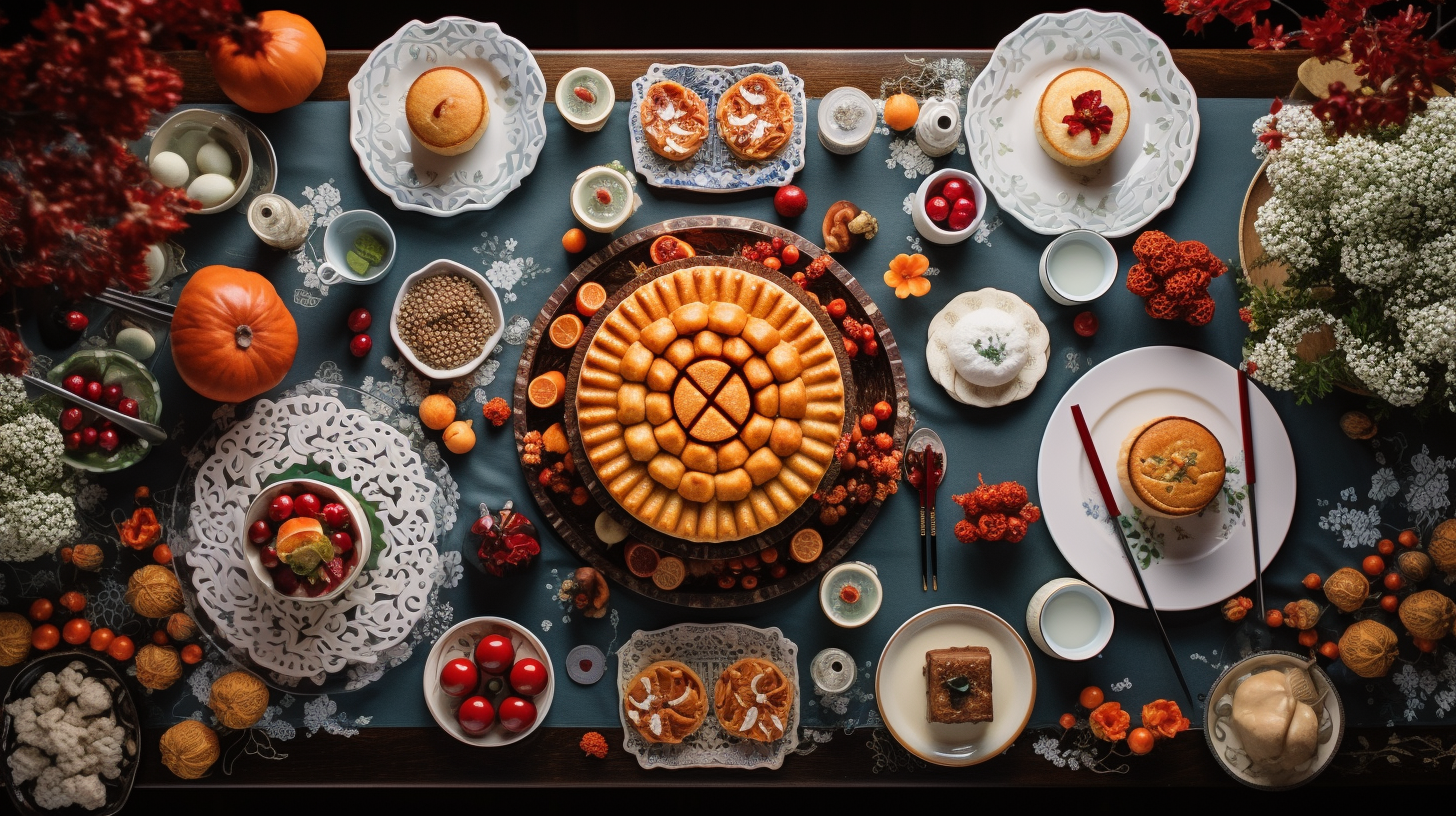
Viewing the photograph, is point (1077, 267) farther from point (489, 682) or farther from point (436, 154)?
point (489, 682)

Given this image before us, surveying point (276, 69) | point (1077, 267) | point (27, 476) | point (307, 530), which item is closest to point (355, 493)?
point (307, 530)

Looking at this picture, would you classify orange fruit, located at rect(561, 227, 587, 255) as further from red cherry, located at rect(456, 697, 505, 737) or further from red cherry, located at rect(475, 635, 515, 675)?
red cherry, located at rect(456, 697, 505, 737)

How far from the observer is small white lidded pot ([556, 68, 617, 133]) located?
4.45 metres

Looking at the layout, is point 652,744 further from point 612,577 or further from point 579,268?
point 579,268

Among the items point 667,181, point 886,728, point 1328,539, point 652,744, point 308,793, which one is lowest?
point 308,793

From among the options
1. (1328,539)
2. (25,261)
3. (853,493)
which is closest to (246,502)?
(25,261)

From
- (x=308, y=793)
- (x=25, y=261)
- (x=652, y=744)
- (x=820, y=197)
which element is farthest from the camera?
(x=308, y=793)

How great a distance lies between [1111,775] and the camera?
428 cm

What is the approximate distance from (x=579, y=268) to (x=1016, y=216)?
2.27 meters

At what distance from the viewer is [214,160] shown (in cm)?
439

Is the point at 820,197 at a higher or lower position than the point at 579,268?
higher

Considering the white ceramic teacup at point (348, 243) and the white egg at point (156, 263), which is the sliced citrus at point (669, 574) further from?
the white egg at point (156, 263)

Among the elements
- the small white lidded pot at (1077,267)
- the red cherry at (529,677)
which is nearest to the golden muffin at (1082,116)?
the small white lidded pot at (1077,267)

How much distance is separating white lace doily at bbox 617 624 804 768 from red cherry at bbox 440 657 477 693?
709mm
